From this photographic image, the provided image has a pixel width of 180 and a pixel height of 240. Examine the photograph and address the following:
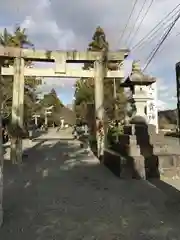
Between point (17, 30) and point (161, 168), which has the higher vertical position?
point (17, 30)

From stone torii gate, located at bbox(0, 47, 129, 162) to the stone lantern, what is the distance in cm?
267

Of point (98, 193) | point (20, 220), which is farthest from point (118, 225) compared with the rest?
point (98, 193)

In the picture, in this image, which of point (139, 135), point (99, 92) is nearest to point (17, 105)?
point (99, 92)

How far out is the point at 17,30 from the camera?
32.2 metres

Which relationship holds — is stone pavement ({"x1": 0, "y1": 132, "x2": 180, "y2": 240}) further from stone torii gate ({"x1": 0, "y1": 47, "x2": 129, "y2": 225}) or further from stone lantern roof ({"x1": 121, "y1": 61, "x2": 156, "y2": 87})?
stone torii gate ({"x1": 0, "y1": 47, "x2": 129, "y2": 225})

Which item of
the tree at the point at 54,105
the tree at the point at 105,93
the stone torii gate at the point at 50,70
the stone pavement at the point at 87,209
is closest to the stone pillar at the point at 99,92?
the stone torii gate at the point at 50,70

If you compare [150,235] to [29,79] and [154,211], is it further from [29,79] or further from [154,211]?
[29,79]

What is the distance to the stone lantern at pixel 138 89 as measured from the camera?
1271 centimetres

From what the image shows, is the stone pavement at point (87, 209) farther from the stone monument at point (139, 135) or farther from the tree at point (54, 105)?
the tree at point (54, 105)

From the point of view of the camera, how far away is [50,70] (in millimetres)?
15273

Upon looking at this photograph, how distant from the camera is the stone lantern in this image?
41.7 ft

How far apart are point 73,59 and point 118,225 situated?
10.9 metres

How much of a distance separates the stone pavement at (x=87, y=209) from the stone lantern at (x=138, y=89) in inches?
132

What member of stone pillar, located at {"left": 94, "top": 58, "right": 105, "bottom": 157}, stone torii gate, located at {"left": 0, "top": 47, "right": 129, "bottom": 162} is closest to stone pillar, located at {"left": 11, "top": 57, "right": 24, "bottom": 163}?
stone torii gate, located at {"left": 0, "top": 47, "right": 129, "bottom": 162}
